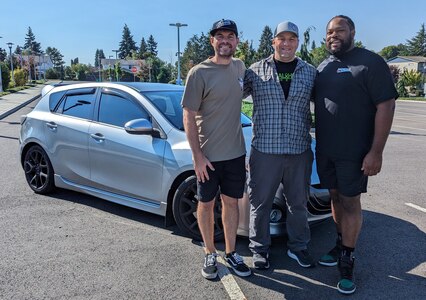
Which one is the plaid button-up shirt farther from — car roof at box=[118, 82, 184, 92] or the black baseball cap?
car roof at box=[118, 82, 184, 92]

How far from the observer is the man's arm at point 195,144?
303cm

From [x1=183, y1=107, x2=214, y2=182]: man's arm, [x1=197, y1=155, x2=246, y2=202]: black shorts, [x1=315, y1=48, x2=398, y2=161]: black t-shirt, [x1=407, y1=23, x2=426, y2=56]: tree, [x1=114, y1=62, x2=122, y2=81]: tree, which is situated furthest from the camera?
[x1=407, y1=23, x2=426, y2=56]: tree

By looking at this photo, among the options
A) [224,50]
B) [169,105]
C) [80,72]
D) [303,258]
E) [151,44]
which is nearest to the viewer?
[224,50]

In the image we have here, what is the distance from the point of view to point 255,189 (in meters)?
3.42

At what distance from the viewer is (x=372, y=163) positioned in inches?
118

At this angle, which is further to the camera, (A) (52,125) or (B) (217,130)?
(A) (52,125)

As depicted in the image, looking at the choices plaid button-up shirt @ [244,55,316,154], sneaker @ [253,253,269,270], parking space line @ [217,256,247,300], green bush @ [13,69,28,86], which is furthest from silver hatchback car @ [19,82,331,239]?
green bush @ [13,69,28,86]

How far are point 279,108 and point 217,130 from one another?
56 cm

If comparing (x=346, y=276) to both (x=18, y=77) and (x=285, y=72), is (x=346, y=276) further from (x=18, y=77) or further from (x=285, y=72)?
(x=18, y=77)

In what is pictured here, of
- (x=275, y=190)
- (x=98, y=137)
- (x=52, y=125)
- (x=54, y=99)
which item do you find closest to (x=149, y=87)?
(x=98, y=137)

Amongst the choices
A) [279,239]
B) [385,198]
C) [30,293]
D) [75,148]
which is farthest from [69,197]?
[385,198]

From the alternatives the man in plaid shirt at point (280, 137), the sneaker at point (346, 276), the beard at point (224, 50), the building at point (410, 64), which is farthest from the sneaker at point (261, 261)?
the building at point (410, 64)

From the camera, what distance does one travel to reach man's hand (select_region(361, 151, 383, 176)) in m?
2.99

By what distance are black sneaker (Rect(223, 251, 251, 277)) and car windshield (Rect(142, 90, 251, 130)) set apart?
54.2 inches
